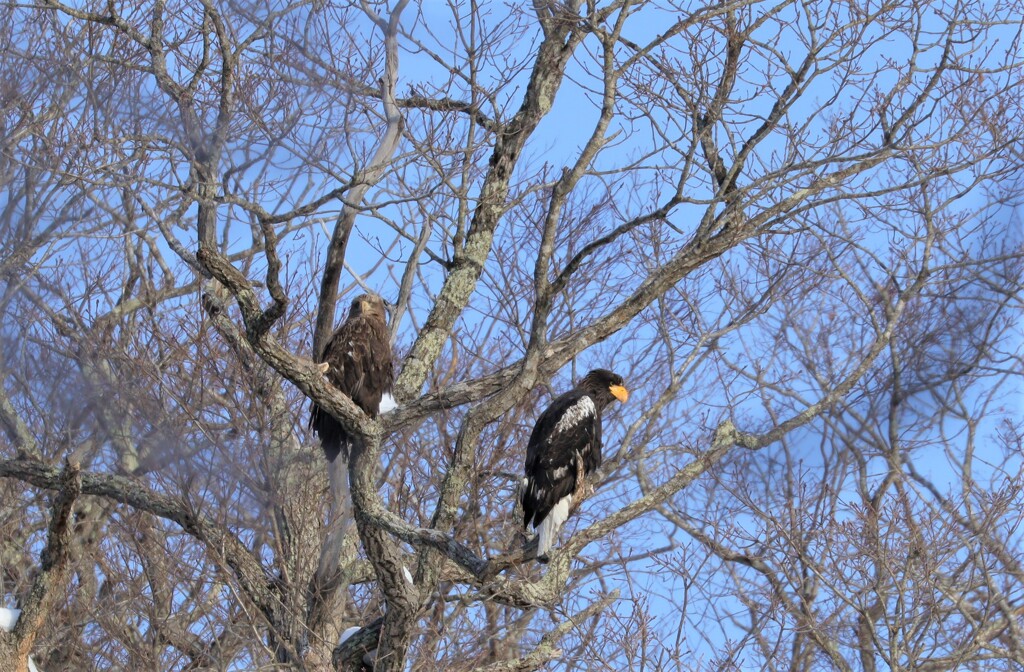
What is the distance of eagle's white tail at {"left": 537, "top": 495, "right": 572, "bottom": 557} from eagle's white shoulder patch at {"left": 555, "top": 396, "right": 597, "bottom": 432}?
0.42m

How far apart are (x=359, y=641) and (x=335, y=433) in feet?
4.45

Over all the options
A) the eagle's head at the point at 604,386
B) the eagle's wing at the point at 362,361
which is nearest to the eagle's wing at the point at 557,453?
the eagle's head at the point at 604,386

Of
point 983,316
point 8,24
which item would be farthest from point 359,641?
point 983,316

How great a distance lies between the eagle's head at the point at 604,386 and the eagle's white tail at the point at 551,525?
85cm

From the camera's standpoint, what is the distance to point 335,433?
7.40m

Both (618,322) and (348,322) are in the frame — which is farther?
(348,322)

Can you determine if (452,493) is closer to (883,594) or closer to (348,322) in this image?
(348,322)

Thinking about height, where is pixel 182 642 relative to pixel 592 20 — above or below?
below

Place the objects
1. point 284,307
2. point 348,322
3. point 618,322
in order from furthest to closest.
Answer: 1. point 348,322
2. point 618,322
3. point 284,307

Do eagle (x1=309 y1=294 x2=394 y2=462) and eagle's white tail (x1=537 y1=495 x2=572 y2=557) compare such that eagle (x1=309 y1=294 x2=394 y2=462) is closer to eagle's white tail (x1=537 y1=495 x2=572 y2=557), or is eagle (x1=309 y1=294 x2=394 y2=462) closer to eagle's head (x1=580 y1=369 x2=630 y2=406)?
eagle's head (x1=580 y1=369 x2=630 y2=406)

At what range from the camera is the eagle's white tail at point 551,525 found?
233 inches

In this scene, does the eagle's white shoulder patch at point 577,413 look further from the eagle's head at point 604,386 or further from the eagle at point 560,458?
the eagle's head at point 604,386

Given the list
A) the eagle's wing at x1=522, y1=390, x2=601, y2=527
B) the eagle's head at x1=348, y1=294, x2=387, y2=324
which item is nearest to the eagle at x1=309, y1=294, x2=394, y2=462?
the eagle's head at x1=348, y1=294, x2=387, y2=324

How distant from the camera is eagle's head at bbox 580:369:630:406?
7301mm
